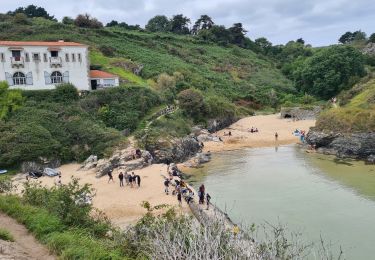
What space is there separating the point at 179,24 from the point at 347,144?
335ft

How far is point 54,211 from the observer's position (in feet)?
61.3

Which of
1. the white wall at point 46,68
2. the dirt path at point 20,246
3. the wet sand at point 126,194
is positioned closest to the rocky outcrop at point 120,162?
the wet sand at point 126,194

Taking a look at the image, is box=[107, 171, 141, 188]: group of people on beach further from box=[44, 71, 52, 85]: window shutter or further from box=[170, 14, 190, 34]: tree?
box=[170, 14, 190, 34]: tree

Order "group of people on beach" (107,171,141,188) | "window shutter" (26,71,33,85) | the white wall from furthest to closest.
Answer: "window shutter" (26,71,33,85)
the white wall
"group of people on beach" (107,171,141,188)

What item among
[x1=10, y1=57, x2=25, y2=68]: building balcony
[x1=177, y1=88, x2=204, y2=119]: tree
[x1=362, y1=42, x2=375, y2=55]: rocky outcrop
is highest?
[x1=362, y1=42, x2=375, y2=55]: rocky outcrop

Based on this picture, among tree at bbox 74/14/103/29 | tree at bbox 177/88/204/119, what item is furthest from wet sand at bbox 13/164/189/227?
tree at bbox 74/14/103/29

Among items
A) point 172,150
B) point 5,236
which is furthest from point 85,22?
point 5,236

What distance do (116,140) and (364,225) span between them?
26.5 metres

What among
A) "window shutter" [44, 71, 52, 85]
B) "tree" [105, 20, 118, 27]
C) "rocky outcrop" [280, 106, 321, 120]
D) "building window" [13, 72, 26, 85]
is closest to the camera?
"building window" [13, 72, 26, 85]

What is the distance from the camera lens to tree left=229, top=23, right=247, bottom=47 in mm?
129500

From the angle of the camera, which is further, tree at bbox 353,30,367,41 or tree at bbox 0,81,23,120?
tree at bbox 353,30,367,41

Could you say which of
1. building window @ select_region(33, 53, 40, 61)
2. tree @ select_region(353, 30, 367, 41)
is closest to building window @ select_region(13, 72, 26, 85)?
building window @ select_region(33, 53, 40, 61)

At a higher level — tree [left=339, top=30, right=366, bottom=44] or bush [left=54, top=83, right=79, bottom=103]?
tree [left=339, top=30, right=366, bottom=44]

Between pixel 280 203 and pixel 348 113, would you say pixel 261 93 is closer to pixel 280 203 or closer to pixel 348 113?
pixel 348 113
